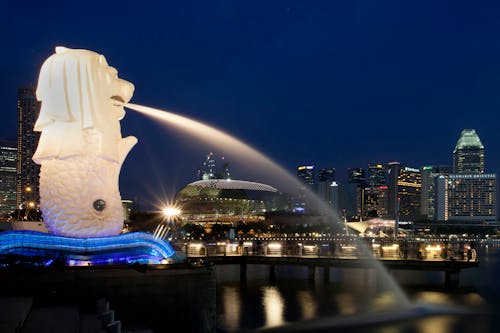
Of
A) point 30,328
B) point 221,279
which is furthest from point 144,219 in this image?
point 30,328

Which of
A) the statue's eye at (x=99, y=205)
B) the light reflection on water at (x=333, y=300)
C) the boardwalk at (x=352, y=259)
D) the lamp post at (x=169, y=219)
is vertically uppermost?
the statue's eye at (x=99, y=205)

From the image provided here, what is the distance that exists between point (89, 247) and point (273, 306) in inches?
556

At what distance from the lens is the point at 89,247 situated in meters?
22.9

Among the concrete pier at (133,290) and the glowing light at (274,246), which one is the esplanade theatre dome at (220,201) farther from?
the concrete pier at (133,290)

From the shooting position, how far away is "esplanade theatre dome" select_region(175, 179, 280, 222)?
116500mm

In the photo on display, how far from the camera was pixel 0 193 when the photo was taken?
498 ft

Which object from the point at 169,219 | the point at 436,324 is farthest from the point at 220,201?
the point at 436,324

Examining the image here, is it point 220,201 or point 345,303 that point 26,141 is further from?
point 345,303

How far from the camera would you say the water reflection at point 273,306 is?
29.1 metres

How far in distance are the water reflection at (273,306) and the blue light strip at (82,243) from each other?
7.98 m

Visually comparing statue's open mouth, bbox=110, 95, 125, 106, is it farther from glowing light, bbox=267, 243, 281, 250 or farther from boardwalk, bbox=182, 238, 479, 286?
glowing light, bbox=267, 243, 281, 250

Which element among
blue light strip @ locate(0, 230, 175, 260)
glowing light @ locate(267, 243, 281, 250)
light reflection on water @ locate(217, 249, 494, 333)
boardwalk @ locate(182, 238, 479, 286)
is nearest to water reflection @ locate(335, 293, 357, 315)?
light reflection on water @ locate(217, 249, 494, 333)

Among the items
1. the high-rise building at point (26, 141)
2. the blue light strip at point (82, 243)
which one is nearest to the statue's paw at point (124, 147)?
the blue light strip at point (82, 243)

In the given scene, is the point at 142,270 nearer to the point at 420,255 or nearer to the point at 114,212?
the point at 114,212
